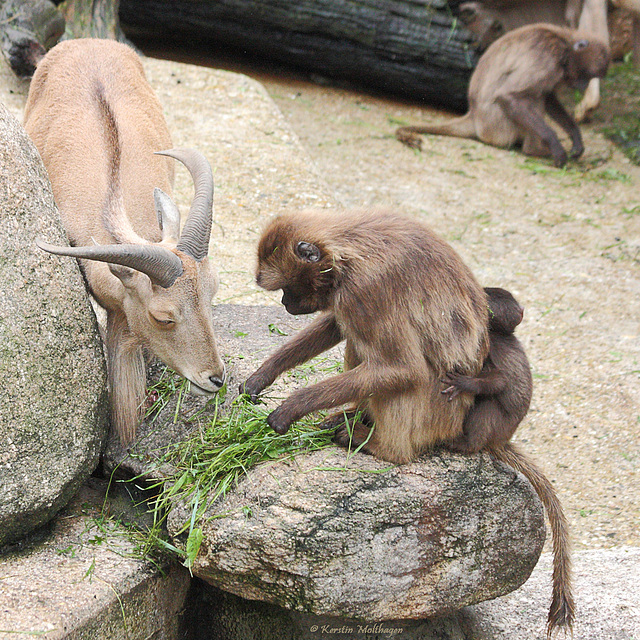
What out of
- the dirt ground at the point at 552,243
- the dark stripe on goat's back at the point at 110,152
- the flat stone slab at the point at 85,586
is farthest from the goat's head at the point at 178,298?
the dirt ground at the point at 552,243

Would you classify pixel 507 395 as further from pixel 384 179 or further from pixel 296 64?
pixel 296 64

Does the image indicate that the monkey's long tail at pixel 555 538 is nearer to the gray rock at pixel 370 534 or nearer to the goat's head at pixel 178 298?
the gray rock at pixel 370 534

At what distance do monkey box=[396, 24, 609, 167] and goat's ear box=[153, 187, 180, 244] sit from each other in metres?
6.18

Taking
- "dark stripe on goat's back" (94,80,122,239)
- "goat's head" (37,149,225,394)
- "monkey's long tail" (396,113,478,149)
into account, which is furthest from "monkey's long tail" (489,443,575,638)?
"monkey's long tail" (396,113,478,149)

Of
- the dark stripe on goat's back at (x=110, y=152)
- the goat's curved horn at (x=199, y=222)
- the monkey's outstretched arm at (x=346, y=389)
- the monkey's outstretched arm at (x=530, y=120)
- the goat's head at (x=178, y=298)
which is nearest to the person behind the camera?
the monkey's outstretched arm at (x=346, y=389)

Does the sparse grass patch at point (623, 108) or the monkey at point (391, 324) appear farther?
the sparse grass patch at point (623, 108)

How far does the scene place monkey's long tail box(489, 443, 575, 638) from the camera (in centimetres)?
350

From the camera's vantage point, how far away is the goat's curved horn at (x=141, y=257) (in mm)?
3405

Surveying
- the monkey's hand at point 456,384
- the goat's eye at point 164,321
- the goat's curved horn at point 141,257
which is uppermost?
the goat's curved horn at point 141,257

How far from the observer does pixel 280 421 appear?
340 centimetres

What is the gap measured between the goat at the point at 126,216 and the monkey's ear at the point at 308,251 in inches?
23.8

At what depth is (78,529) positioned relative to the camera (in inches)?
145

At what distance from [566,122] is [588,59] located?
0.81 metres

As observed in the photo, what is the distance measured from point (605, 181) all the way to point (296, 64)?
4.73 meters
